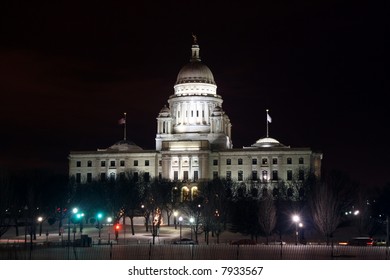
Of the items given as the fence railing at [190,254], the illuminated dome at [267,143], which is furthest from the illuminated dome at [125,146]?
the fence railing at [190,254]

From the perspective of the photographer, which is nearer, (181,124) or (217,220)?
(217,220)

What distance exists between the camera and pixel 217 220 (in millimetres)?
86625

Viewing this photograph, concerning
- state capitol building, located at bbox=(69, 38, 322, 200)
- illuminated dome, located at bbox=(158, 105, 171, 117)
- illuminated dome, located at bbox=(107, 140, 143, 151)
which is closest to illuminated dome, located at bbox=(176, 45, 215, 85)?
state capitol building, located at bbox=(69, 38, 322, 200)

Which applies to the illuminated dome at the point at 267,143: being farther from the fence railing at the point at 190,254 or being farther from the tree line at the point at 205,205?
the fence railing at the point at 190,254

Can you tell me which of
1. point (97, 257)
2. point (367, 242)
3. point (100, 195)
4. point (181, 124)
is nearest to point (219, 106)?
point (181, 124)

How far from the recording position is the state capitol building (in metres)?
150

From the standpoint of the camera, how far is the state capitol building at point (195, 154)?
150 m

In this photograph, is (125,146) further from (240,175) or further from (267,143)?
(267,143)

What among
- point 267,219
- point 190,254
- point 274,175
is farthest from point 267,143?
point 190,254

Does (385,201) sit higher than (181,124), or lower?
lower

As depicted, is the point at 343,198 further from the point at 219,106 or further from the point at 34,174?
the point at 219,106
